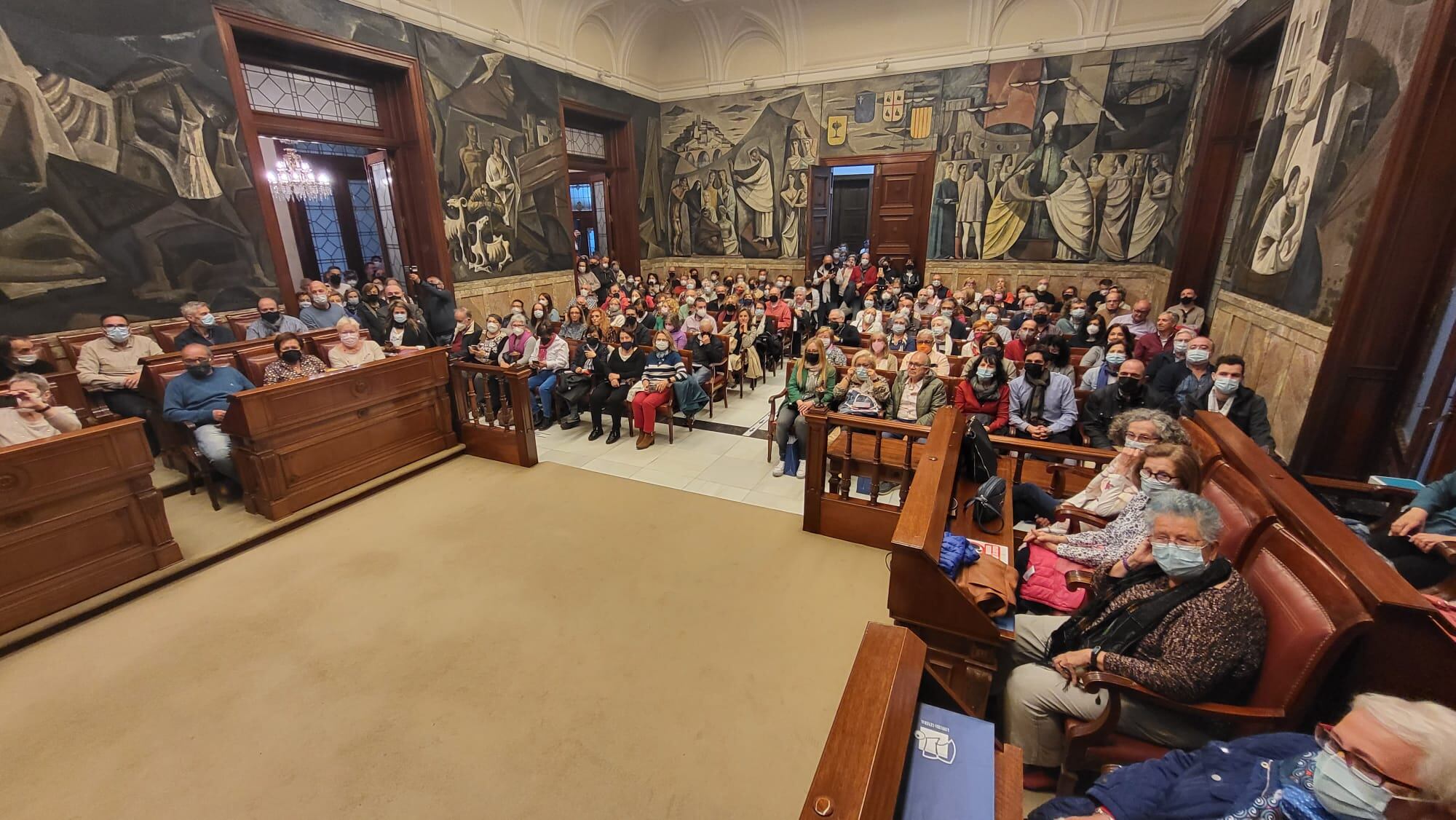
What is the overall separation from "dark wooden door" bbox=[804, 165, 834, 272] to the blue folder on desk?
11609 mm

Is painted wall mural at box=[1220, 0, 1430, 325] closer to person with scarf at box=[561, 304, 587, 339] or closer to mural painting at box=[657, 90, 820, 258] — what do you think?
person with scarf at box=[561, 304, 587, 339]

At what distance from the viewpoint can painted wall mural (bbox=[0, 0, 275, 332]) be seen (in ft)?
16.2

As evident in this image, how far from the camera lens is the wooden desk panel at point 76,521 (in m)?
3.00

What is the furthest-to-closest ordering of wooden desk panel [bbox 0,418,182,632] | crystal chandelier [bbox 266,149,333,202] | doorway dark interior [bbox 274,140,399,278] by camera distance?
doorway dark interior [bbox 274,140,399,278] < crystal chandelier [bbox 266,149,333,202] < wooden desk panel [bbox 0,418,182,632]

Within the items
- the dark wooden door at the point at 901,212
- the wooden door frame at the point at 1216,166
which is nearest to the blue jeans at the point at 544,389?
the dark wooden door at the point at 901,212

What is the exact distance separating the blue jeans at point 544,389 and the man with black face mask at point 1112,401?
5199 mm

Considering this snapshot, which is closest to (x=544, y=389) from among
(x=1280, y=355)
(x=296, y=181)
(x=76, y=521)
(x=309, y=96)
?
(x=76, y=521)

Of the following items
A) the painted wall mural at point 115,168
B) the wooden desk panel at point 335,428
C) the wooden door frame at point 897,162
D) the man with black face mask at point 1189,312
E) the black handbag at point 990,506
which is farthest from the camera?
the wooden door frame at point 897,162

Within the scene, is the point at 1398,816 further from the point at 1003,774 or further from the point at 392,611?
the point at 392,611

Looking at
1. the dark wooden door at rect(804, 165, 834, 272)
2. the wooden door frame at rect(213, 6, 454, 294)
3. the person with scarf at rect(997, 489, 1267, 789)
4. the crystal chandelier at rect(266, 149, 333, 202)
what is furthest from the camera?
the dark wooden door at rect(804, 165, 834, 272)

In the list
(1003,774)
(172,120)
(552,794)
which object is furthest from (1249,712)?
(172,120)

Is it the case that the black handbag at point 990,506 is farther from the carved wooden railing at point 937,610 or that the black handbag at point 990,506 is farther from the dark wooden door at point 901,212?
the dark wooden door at point 901,212

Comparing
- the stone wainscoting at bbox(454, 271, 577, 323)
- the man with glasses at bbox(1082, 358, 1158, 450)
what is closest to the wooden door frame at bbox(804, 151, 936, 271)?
the stone wainscoting at bbox(454, 271, 577, 323)

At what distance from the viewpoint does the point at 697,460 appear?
5281 mm
